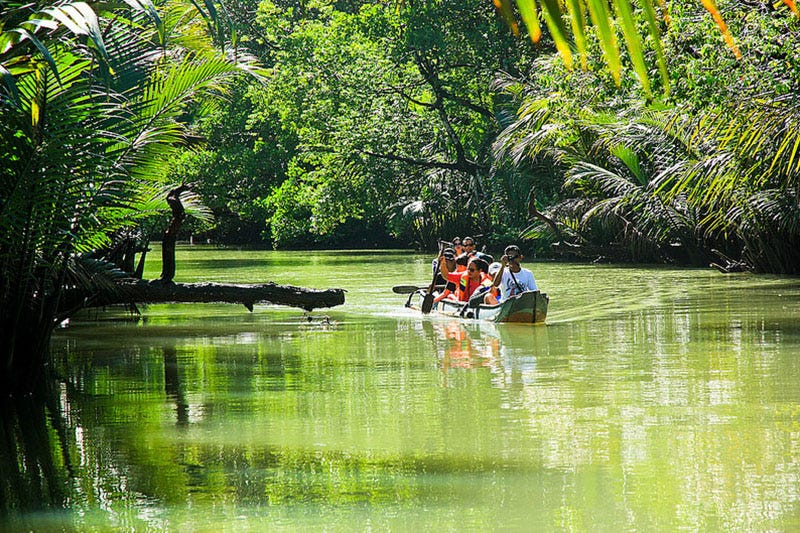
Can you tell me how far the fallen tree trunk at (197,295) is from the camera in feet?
42.7

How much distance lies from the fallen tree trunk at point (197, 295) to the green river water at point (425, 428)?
75 cm

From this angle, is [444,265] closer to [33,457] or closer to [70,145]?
[70,145]

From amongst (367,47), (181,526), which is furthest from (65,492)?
(367,47)

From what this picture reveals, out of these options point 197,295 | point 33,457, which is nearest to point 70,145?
point 33,457

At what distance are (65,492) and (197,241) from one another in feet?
200

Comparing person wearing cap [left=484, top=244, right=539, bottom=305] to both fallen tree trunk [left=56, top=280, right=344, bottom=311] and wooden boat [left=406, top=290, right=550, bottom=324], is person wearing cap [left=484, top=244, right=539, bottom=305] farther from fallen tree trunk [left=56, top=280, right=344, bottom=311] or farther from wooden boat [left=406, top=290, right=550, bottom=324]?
fallen tree trunk [left=56, top=280, right=344, bottom=311]

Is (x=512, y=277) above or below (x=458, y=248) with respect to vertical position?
below

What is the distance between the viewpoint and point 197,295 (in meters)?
13.6

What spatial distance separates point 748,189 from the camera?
23328 millimetres

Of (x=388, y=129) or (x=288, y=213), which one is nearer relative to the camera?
(x=388, y=129)

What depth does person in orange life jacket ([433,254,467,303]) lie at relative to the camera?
21.3 meters

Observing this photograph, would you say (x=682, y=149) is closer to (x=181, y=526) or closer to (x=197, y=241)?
(x=181, y=526)

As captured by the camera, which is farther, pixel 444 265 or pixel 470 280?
pixel 444 265

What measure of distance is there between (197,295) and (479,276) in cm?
845
